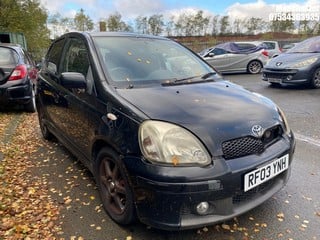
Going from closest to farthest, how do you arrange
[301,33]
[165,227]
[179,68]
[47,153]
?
[165,227] → [179,68] → [47,153] → [301,33]

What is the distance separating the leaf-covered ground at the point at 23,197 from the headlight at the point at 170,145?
3.71 ft

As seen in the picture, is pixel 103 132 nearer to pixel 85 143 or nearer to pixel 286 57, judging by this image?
pixel 85 143

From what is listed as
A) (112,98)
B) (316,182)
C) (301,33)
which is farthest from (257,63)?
(301,33)

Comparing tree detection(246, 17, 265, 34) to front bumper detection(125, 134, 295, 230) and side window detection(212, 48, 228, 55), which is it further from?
front bumper detection(125, 134, 295, 230)

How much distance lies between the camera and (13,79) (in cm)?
670

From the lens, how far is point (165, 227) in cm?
232

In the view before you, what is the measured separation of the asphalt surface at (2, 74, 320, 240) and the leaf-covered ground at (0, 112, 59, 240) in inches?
3.9

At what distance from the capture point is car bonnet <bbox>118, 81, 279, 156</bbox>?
241 centimetres

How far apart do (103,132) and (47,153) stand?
7.37 feet

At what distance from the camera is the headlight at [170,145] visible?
7.52 feet

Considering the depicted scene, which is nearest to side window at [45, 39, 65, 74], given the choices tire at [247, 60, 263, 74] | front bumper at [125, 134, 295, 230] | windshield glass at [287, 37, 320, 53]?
front bumper at [125, 134, 295, 230]

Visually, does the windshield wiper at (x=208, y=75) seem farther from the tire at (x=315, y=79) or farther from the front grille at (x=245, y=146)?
the tire at (x=315, y=79)

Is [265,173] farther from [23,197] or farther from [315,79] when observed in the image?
[315,79]

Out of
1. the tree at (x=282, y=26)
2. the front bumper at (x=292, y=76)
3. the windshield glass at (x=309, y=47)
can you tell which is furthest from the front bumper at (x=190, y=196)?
the tree at (x=282, y=26)
